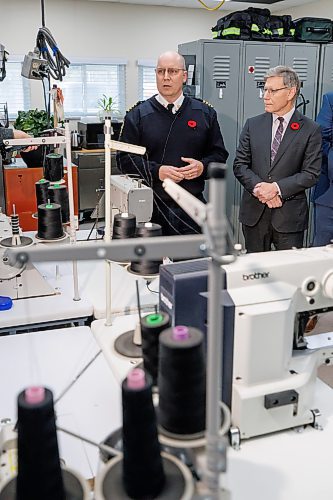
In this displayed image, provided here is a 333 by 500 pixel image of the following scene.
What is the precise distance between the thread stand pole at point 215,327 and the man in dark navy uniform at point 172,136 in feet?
7.27

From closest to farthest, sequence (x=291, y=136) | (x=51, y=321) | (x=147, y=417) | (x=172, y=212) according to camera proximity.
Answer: (x=147, y=417)
(x=51, y=321)
(x=172, y=212)
(x=291, y=136)

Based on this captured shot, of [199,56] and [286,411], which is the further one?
[199,56]

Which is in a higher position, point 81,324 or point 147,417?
point 147,417

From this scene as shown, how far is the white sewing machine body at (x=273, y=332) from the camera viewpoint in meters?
1.30

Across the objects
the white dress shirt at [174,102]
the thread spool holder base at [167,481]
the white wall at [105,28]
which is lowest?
the thread spool holder base at [167,481]

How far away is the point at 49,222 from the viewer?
2.31m

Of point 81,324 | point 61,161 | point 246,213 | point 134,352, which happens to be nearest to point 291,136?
point 246,213

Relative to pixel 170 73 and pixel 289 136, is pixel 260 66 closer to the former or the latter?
pixel 289 136

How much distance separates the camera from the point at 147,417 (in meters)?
0.91

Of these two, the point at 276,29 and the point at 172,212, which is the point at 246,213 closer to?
the point at 172,212

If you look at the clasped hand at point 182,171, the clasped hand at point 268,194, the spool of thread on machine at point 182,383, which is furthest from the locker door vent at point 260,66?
the spool of thread on machine at point 182,383

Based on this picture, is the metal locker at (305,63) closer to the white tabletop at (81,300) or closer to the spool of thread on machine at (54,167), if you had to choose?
the spool of thread on machine at (54,167)

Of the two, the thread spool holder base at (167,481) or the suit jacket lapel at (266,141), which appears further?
the suit jacket lapel at (266,141)

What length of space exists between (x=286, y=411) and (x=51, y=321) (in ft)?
3.49
